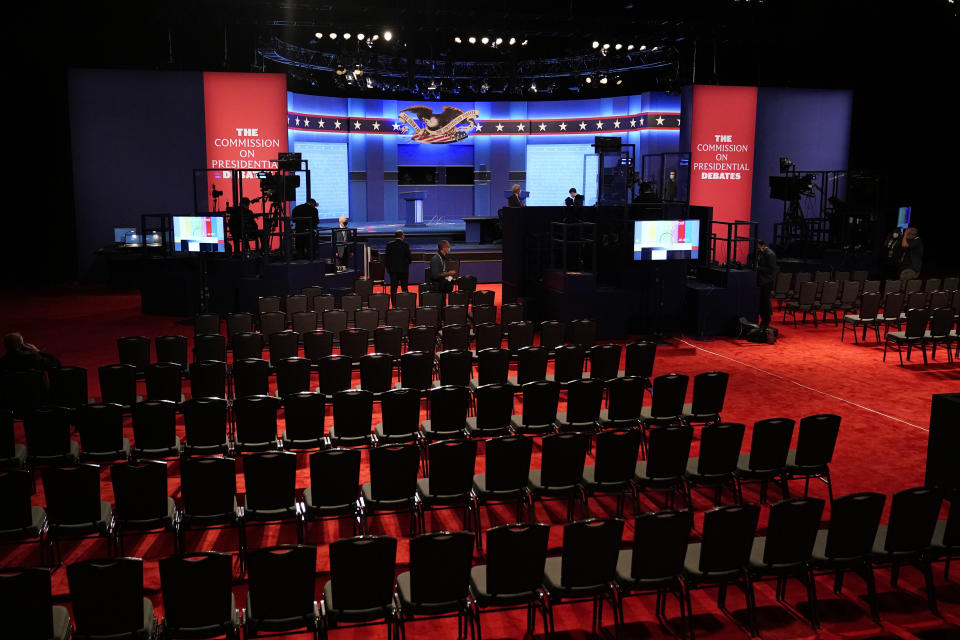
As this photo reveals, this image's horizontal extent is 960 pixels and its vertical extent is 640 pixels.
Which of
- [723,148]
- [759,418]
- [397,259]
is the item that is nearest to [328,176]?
[397,259]

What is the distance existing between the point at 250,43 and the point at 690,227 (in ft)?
37.5

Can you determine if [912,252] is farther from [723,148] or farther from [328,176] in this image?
[328,176]

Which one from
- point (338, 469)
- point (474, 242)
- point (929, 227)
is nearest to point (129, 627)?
point (338, 469)

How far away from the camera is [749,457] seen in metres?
6.92

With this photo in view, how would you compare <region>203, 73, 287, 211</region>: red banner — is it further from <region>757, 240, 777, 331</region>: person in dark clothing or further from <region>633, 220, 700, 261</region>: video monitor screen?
<region>757, 240, 777, 331</region>: person in dark clothing

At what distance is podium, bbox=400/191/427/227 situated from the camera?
26.6 m

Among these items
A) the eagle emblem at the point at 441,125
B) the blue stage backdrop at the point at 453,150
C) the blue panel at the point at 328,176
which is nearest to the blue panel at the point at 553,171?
the blue stage backdrop at the point at 453,150

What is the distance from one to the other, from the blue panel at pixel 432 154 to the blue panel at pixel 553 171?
238cm

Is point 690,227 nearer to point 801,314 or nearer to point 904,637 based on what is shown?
point 801,314

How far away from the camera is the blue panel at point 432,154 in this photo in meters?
27.6

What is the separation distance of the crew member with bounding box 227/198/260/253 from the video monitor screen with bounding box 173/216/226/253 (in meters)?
0.23

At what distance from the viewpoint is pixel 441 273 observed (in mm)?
14031

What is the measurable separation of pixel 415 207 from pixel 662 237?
14.5 meters

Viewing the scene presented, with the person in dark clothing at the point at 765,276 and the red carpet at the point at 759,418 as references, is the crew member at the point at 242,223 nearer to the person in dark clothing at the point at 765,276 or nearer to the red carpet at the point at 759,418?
the red carpet at the point at 759,418
